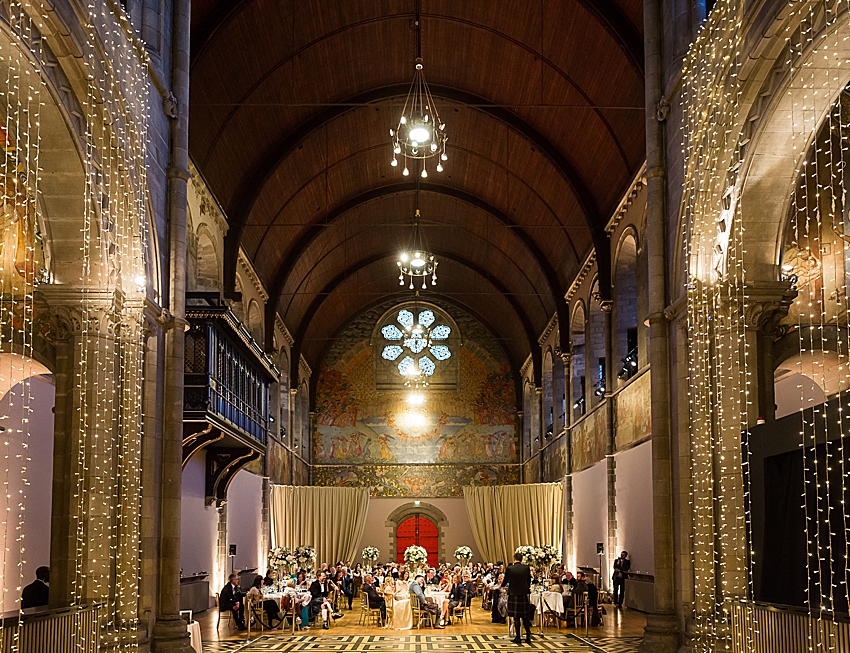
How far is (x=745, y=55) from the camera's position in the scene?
33.1 feet

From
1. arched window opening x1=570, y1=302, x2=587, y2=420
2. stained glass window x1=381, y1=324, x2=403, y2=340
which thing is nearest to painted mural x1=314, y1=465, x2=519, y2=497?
stained glass window x1=381, y1=324, x2=403, y2=340

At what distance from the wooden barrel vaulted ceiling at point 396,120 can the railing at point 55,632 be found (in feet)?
29.1

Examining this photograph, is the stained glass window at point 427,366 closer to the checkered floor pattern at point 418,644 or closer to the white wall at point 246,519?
the white wall at point 246,519

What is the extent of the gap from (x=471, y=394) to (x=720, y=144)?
2621cm

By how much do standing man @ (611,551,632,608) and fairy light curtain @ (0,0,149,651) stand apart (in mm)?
12028

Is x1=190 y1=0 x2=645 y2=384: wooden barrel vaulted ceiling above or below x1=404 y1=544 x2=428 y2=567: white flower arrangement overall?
above

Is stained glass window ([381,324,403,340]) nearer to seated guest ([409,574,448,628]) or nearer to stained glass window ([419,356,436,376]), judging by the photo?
stained glass window ([419,356,436,376])

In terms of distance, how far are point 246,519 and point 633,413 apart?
11.1 m

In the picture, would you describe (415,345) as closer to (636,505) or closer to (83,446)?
(636,505)

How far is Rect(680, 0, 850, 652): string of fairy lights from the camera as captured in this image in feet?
32.1

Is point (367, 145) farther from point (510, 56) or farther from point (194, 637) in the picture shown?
point (194, 637)

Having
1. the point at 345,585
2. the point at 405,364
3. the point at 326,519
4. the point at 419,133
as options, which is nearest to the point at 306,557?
the point at 345,585

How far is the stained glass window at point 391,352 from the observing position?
37156 millimetres

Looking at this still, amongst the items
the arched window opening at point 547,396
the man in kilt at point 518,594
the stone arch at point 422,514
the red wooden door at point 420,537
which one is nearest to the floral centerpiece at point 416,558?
the man in kilt at point 518,594
